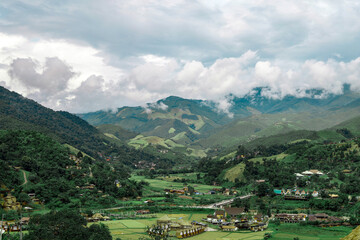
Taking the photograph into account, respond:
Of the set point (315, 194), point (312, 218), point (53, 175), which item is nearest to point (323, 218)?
point (312, 218)

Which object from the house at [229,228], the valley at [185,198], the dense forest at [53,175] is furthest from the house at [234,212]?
the dense forest at [53,175]

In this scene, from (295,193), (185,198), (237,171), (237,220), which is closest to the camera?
(237,220)

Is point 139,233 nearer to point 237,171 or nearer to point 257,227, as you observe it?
point 257,227

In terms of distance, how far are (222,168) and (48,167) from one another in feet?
291

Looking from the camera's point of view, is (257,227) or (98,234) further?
(257,227)

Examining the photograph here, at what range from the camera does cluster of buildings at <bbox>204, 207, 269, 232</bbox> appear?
68625 millimetres

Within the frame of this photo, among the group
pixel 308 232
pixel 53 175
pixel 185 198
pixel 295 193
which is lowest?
pixel 308 232

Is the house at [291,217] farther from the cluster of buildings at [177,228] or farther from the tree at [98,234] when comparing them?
the tree at [98,234]

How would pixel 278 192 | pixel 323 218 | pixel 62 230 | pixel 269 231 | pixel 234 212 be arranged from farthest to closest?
pixel 278 192 → pixel 234 212 → pixel 323 218 → pixel 269 231 → pixel 62 230

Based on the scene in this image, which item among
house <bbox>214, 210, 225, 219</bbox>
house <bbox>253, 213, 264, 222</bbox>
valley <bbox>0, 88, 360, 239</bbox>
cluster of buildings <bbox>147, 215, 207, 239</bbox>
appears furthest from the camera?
house <bbox>214, 210, 225, 219</bbox>

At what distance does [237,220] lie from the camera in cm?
7525

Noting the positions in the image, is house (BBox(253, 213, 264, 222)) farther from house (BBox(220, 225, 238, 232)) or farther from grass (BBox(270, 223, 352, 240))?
house (BBox(220, 225, 238, 232))

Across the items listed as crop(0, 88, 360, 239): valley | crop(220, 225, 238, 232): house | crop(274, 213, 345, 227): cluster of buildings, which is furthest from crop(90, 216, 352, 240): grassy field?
crop(274, 213, 345, 227): cluster of buildings

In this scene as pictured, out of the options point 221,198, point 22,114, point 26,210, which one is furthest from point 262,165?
point 22,114
